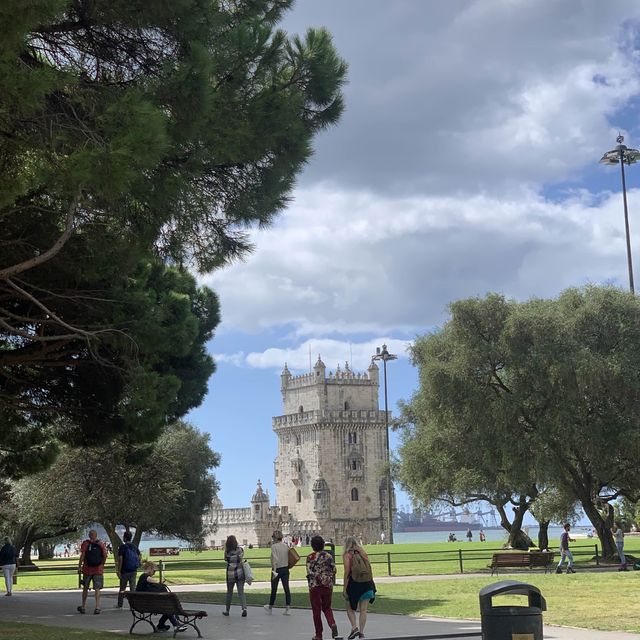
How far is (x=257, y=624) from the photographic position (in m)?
17.4

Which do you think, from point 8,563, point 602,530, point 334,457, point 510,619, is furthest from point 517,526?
point 334,457

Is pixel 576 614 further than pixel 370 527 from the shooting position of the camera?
No

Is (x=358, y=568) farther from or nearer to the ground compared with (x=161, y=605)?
farther from the ground

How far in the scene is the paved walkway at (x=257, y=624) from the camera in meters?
15.2

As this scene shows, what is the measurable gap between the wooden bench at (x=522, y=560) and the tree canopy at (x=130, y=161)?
1467 centimetres

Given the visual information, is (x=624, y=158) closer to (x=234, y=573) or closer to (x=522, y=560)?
(x=522, y=560)

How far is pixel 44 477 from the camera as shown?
130ft


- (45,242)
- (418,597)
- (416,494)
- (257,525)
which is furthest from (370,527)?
(45,242)

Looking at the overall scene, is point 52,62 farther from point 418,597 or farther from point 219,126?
point 418,597

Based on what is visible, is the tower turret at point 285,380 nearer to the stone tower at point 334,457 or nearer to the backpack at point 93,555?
the stone tower at point 334,457

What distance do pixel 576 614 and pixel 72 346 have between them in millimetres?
10546

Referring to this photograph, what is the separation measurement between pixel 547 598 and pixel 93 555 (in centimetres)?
926

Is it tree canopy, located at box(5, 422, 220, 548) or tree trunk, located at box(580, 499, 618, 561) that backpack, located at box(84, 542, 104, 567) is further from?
tree trunk, located at box(580, 499, 618, 561)

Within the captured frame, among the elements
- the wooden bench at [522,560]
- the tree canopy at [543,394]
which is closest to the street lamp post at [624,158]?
the tree canopy at [543,394]
